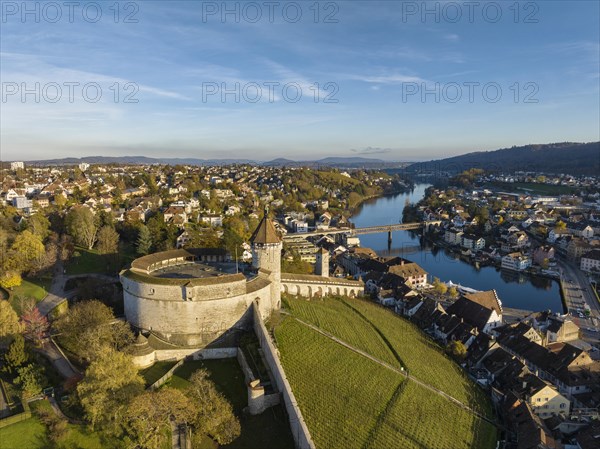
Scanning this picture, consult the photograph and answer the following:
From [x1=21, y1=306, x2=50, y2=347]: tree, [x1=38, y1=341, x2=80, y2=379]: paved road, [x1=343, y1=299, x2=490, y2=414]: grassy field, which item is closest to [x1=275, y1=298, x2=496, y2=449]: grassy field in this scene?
[x1=343, y1=299, x2=490, y2=414]: grassy field

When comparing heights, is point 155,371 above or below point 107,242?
below

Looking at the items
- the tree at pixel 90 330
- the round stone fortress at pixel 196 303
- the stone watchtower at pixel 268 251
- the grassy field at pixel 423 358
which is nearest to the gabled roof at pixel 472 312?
the grassy field at pixel 423 358

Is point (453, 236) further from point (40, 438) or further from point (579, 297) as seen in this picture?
point (40, 438)

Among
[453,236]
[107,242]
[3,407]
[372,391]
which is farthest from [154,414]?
[453,236]

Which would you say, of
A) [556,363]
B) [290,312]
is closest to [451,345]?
[556,363]

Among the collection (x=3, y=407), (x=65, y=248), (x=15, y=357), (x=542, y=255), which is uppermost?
(x=65, y=248)

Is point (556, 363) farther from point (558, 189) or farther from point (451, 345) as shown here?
point (558, 189)
